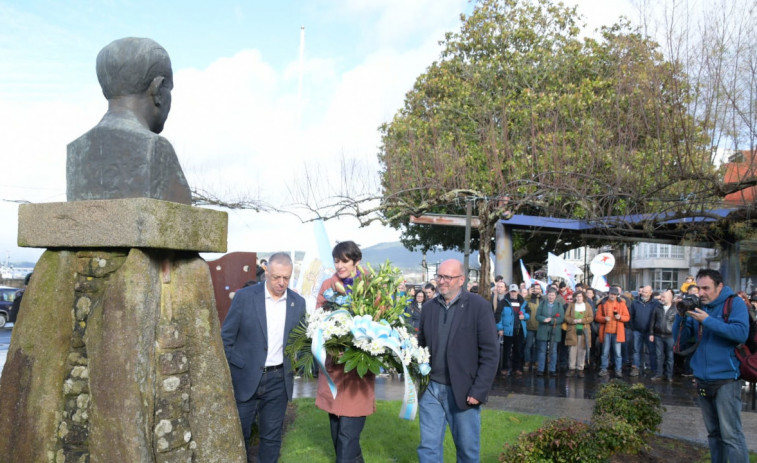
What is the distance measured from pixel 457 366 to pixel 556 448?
1.19 meters

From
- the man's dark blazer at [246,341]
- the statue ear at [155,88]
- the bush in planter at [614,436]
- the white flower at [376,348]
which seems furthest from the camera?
the bush in planter at [614,436]

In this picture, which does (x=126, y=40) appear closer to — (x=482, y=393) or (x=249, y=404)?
(x=249, y=404)

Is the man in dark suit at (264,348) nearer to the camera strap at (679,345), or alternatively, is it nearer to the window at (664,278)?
the camera strap at (679,345)

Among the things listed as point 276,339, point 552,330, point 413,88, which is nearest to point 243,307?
point 276,339

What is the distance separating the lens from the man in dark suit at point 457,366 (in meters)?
4.96

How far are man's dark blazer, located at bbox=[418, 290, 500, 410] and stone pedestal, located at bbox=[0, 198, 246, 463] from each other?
1964 millimetres

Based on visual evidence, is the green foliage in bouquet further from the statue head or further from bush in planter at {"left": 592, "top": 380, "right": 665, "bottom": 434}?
bush in planter at {"left": 592, "top": 380, "right": 665, "bottom": 434}

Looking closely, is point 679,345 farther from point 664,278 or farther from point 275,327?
point 664,278

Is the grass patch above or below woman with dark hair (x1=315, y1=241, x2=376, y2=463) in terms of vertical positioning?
below

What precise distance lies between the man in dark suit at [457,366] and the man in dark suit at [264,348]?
125 cm

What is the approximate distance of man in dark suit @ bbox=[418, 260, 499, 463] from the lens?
496cm

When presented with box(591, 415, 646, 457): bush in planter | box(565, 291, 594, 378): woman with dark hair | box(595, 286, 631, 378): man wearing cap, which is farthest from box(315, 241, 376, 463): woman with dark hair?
box(595, 286, 631, 378): man wearing cap

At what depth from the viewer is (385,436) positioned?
281 inches

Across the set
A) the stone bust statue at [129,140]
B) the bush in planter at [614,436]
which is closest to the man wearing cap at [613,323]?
the bush in planter at [614,436]
